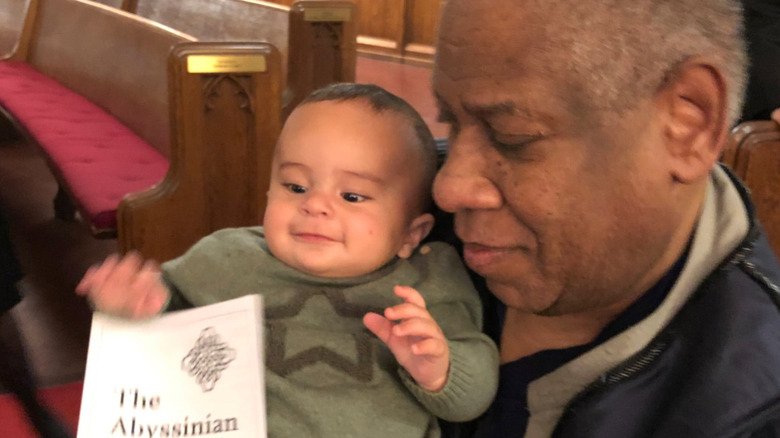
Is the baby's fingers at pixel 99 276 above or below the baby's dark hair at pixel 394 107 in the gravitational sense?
below

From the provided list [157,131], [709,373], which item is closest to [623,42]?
[709,373]

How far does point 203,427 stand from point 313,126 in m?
0.56

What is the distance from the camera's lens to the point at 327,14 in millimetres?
3316

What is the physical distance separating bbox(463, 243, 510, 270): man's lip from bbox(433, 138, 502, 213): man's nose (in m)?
0.06

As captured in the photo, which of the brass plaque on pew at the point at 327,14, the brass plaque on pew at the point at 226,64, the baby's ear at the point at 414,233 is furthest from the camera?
the brass plaque on pew at the point at 327,14

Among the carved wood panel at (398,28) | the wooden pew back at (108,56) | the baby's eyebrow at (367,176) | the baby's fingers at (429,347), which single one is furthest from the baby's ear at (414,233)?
the carved wood panel at (398,28)

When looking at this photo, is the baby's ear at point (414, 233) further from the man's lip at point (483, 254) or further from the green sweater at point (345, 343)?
the man's lip at point (483, 254)

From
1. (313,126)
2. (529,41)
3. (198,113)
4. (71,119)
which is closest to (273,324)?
(313,126)

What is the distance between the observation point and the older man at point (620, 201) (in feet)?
3.00

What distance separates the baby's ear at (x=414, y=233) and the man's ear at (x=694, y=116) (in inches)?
20.9

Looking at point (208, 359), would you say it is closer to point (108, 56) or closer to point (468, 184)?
point (468, 184)

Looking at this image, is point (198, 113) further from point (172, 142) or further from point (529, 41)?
point (529, 41)

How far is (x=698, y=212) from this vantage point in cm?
108

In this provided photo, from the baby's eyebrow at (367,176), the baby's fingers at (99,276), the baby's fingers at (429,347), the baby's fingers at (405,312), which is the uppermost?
the baby's eyebrow at (367,176)
